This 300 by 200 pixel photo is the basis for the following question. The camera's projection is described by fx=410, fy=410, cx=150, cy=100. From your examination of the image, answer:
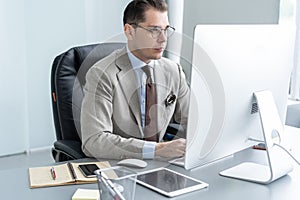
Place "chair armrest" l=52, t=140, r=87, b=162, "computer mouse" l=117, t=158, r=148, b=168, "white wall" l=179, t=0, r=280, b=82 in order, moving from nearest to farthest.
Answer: "computer mouse" l=117, t=158, r=148, b=168 → "chair armrest" l=52, t=140, r=87, b=162 → "white wall" l=179, t=0, r=280, b=82

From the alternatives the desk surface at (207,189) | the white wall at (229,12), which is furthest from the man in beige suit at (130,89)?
the white wall at (229,12)

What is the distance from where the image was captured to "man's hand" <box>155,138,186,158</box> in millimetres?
1462

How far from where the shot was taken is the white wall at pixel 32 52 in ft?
10.9

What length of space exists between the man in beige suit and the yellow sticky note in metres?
0.33

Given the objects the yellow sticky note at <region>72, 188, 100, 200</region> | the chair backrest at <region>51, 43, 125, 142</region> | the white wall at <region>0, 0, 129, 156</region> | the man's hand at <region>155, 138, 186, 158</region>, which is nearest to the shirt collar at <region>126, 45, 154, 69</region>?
the chair backrest at <region>51, 43, 125, 142</region>

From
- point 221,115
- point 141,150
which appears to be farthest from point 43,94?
point 221,115

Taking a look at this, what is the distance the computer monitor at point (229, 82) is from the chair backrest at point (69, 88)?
758 mm

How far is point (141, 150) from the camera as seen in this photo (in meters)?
1.49

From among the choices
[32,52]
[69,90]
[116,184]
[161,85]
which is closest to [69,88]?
[69,90]

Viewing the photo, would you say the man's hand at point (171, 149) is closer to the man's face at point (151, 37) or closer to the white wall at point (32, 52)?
the man's face at point (151, 37)

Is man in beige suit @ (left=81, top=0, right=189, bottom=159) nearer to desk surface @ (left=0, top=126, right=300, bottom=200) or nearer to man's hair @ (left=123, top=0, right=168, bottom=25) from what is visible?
man's hair @ (left=123, top=0, right=168, bottom=25)

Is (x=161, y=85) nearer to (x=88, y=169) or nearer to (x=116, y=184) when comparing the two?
(x=88, y=169)

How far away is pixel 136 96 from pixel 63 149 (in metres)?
0.38

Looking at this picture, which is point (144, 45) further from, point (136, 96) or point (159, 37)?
point (136, 96)
